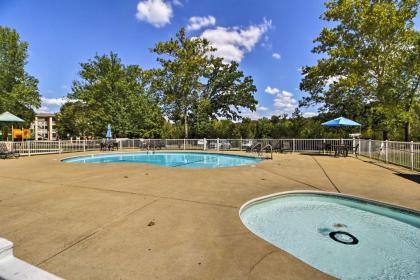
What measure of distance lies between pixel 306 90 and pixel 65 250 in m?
22.8

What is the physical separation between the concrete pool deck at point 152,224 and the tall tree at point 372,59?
12.8 metres

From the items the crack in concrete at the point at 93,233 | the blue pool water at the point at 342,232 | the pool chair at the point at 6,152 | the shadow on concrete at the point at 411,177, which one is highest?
the pool chair at the point at 6,152

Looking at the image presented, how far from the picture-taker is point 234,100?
91.6 ft

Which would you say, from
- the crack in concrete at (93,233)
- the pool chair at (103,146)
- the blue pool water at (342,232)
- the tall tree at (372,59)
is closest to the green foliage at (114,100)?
the pool chair at (103,146)

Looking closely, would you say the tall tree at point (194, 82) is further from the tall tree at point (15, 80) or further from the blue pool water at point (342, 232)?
the blue pool water at point (342, 232)

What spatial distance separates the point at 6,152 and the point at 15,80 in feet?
67.1

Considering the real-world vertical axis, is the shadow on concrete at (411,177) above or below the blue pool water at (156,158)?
above

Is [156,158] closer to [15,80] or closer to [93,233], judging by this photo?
[93,233]

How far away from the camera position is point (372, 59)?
1806 cm

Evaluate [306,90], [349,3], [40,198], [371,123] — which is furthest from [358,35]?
[40,198]

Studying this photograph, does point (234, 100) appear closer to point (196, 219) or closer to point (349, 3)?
point (349, 3)

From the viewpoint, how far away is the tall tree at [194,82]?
24953mm

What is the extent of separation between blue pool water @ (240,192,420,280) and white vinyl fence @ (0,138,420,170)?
5423 mm

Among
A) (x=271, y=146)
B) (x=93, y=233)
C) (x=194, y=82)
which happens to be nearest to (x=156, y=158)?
(x=271, y=146)
